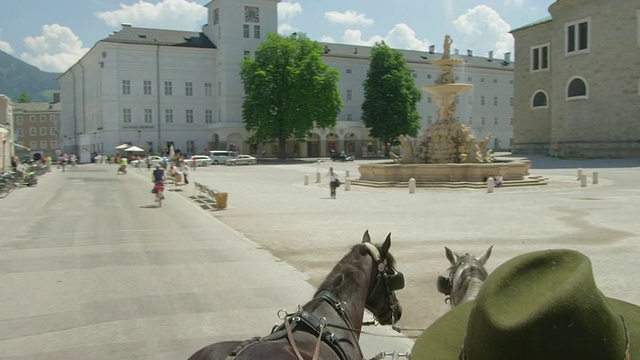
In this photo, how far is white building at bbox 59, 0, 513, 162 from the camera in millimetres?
74750

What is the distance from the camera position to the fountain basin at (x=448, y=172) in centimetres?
3077

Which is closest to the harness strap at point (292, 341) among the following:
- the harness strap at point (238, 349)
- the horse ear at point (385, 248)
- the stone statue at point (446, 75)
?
the harness strap at point (238, 349)

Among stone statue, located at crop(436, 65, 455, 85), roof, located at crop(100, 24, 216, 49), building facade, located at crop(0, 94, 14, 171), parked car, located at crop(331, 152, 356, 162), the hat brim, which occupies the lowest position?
the hat brim

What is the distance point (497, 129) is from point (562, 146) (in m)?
42.0

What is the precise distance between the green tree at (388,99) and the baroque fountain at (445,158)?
41132 mm

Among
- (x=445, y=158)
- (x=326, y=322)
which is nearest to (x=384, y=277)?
(x=326, y=322)

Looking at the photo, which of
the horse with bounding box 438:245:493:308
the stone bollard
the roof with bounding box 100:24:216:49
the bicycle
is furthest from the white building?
the horse with bounding box 438:245:493:308

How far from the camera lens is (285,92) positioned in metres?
69.8

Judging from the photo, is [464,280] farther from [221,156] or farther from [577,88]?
[221,156]

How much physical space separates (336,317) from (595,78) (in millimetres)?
57369

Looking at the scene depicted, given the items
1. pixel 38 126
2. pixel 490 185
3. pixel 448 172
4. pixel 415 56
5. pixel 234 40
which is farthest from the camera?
pixel 38 126

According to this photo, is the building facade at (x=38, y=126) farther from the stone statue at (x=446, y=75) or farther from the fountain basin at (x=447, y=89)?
the fountain basin at (x=447, y=89)

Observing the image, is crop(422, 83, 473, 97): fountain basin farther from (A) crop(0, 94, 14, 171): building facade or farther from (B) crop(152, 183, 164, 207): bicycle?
Answer: (A) crop(0, 94, 14, 171): building facade

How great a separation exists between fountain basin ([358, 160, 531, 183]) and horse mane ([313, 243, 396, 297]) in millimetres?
27171
